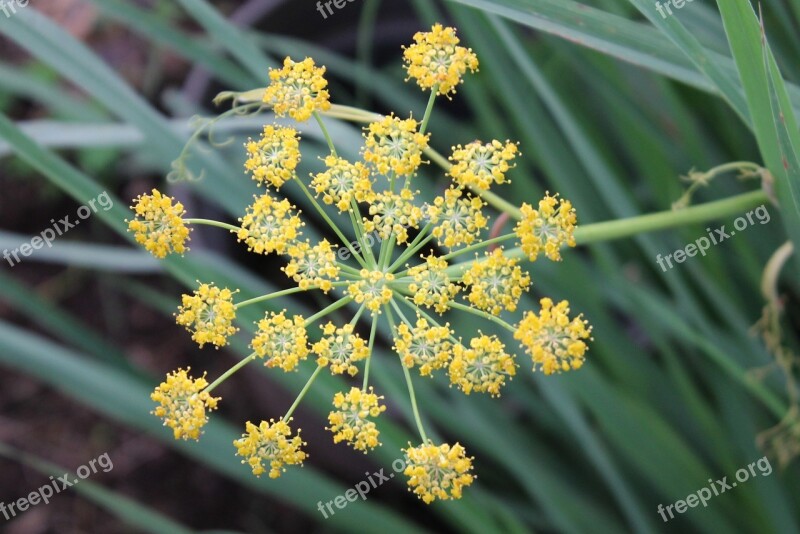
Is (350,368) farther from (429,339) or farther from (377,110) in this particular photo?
(377,110)

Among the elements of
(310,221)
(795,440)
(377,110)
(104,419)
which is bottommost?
(795,440)

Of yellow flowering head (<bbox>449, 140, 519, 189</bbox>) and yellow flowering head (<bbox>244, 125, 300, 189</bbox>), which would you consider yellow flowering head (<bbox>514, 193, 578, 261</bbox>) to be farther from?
yellow flowering head (<bbox>244, 125, 300, 189</bbox>)

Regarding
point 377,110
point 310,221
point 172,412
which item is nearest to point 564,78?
point 377,110

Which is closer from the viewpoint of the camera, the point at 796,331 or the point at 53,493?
the point at 796,331

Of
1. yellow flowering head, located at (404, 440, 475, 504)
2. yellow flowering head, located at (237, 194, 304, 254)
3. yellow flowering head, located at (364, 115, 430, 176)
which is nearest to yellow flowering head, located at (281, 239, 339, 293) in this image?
yellow flowering head, located at (237, 194, 304, 254)

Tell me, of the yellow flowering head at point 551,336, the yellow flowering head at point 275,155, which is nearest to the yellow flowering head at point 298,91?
Result: the yellow flowering head at point 275,155

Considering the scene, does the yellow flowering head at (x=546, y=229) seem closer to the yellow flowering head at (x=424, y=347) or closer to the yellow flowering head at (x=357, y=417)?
the yellow flowering head at (x=424, y=347)

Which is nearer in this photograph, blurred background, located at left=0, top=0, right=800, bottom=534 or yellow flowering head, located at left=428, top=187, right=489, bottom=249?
yellow flowering head, located at left=428, top=187, right=489, bottom=249
